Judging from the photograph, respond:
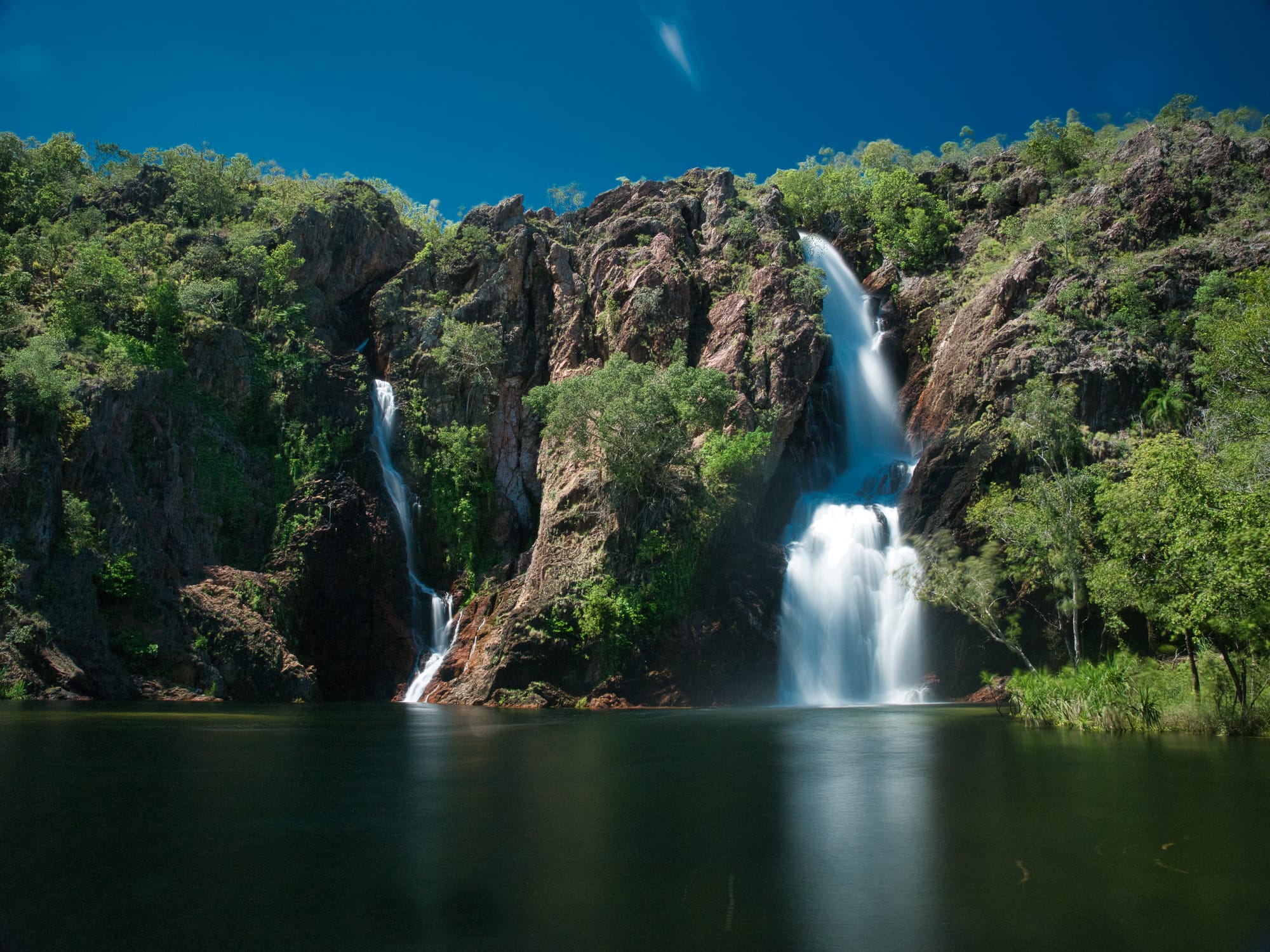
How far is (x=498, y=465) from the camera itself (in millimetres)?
47344

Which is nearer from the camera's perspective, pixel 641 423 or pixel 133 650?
pixel 133 650

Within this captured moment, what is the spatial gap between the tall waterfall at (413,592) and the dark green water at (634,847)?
79.1ft

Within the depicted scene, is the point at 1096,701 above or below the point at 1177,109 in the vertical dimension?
below

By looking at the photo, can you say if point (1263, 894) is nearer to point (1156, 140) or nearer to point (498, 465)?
point (498, 465)

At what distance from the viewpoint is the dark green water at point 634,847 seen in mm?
5645

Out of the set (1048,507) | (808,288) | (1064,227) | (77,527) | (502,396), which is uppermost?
(1064,227)

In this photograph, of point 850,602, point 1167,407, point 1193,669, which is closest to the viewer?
point 1193,669

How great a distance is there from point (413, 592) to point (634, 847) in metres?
36.4

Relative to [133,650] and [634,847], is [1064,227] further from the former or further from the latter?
[133,650]

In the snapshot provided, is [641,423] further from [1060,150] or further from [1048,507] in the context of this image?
[1060,150]

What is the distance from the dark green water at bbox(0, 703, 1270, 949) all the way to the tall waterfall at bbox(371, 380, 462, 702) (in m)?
24.1

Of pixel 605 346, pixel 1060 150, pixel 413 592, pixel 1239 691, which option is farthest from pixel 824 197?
pixel 1239 691

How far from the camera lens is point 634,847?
26.5ft

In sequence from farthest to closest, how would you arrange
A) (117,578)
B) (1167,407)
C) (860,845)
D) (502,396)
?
(502,396)
(1167,407)
(117,578)
(860,845)
